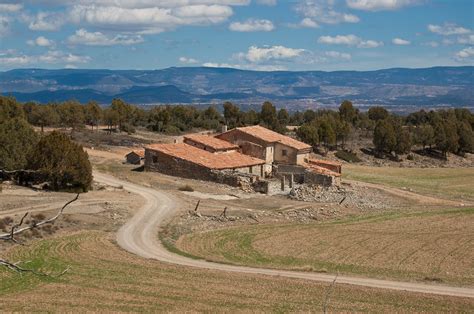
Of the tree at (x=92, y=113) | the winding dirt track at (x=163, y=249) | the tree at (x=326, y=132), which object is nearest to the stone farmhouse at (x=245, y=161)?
the winding dirt track at (x=163, y=249)

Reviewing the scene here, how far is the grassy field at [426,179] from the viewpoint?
64375 millimetres

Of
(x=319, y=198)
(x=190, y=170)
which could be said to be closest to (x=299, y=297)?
(x=319, y=198)

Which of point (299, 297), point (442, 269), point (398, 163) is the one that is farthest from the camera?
point (398, 163)

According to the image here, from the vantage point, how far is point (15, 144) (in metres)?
50.7

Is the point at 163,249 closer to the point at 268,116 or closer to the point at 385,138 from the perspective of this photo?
the point at 385,138

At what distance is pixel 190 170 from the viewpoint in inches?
2352

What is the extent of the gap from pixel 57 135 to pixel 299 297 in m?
30.3

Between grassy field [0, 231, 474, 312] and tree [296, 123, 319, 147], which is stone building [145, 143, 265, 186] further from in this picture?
tree [296, 123, 319, 147]

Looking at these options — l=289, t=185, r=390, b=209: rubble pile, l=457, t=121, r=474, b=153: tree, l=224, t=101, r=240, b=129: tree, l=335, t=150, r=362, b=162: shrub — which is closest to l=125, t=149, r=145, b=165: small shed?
l=289, t=185, r=390, b=209: rubble pile

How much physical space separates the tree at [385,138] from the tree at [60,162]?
58437 mm

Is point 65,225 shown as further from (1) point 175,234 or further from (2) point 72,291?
(2) point 72,291

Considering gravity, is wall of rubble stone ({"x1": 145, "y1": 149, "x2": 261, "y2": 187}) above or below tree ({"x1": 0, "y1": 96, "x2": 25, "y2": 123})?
below

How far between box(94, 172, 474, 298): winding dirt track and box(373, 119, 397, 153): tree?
171ft

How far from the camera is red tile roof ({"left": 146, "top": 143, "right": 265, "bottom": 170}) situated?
60.0m
